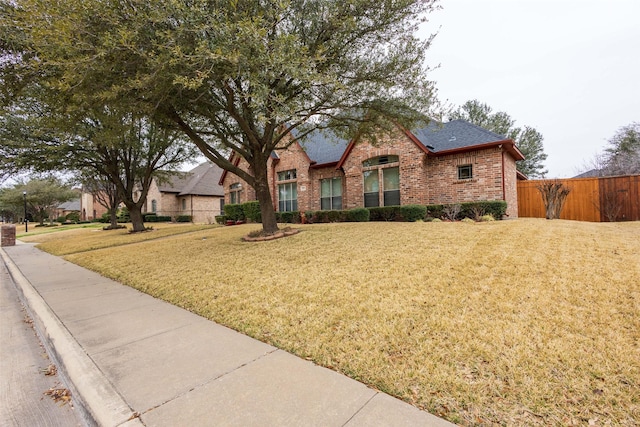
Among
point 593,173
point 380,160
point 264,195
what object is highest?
point 380,160

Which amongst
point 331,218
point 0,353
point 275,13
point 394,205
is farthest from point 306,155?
point 0,353

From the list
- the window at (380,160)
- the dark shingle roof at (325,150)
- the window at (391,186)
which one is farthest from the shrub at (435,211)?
the dark shingle roof at (325,150)

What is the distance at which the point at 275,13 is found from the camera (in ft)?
20.5

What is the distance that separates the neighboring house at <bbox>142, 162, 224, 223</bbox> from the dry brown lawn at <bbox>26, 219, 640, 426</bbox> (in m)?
26.5

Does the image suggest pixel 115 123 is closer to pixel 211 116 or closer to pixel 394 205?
pixel 211 116

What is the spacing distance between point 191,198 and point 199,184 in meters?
2.08

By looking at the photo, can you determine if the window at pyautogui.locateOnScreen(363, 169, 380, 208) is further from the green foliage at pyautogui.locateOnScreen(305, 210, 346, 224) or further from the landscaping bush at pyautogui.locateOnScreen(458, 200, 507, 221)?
the landscaping bush at pyautogui.locateOnScreen(458, 200, 507, 221)

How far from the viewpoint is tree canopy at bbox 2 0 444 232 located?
18.0ft

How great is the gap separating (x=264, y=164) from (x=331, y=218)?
619 centimetres

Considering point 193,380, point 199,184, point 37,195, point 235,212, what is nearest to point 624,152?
point 235,212

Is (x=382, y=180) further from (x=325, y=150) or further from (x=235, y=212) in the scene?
(x=235, y=212)

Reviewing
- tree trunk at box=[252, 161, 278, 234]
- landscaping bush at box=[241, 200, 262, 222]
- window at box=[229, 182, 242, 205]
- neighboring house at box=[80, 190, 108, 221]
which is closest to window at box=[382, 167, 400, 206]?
tree trunk at box=[252, 161, 278, 234]

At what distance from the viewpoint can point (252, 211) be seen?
19406 mm

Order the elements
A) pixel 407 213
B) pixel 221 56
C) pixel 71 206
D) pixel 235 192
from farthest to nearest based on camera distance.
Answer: pixel 71 206, pixel 235 192, pixel 407 213, pixel 221 56
